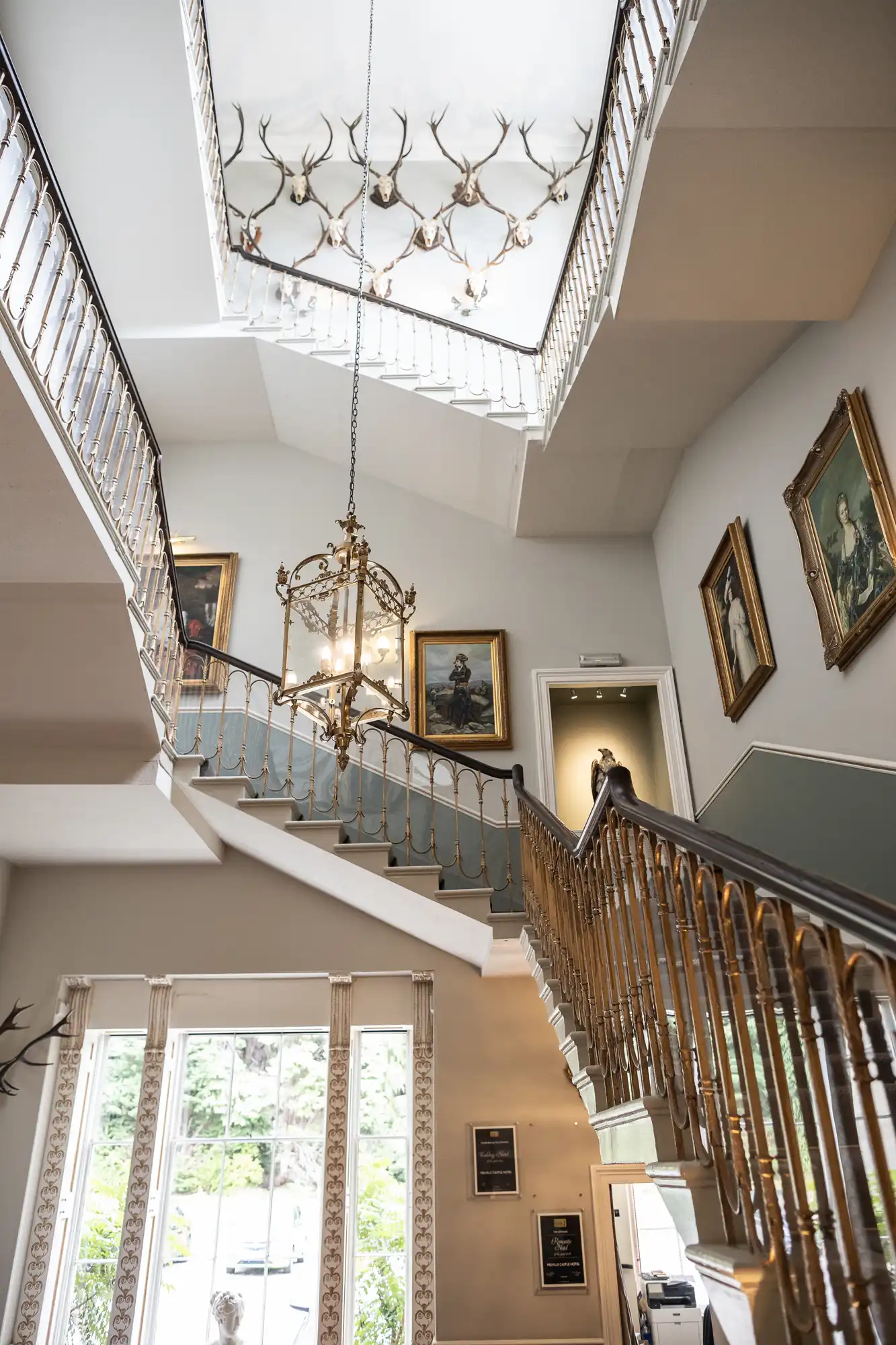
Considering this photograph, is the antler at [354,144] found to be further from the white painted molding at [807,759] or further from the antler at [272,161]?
the white painted molding at [807,759]

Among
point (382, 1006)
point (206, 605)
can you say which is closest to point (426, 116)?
point (206, 605)

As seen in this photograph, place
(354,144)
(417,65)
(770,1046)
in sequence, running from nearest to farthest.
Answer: (770,1046) → (417,65) → (354,144)

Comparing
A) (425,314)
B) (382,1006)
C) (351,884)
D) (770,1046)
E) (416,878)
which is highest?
(425,314)

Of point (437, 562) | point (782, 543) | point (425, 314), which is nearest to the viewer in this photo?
point (782, 543)

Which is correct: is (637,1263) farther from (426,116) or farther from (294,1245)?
(426,116)

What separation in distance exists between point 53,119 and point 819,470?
20.2 ft

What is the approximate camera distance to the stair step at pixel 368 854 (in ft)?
19.0

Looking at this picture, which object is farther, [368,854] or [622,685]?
[622,685]

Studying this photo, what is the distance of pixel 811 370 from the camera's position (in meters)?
5.05

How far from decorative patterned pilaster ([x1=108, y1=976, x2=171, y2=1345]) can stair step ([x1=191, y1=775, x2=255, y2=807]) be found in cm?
163

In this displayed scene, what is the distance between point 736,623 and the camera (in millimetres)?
6020

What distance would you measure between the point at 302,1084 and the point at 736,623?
4.50m

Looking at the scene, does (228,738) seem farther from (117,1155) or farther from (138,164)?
(138,164)

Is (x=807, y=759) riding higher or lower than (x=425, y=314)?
lower
